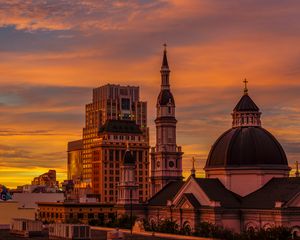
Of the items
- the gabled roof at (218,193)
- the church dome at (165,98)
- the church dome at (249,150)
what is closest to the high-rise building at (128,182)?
the church dome at (165,98)

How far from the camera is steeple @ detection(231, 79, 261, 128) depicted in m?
125

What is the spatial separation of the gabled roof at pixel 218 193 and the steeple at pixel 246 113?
11.7 metres

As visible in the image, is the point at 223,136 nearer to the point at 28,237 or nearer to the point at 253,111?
the point at 253,111

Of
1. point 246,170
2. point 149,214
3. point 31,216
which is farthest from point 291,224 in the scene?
point 31,216

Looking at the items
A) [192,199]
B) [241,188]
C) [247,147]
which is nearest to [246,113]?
[247,147]

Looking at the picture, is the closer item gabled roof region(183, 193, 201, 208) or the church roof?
gabled roof region(183, 193, 201, 208)

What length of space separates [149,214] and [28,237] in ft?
188

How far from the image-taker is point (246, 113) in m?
126

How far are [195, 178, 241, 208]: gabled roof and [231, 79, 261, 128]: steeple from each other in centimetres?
1166

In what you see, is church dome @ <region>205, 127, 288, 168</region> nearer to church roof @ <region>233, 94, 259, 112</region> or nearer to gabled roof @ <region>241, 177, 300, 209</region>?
gabled roof @ <region>241, 177, 300, 209</region>

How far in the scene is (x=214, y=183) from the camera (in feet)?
396

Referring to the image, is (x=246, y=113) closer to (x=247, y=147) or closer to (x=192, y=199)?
(x=247, y=147)

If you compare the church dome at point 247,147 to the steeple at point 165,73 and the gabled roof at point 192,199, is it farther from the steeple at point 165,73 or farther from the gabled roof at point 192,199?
the steeple at point 165,73

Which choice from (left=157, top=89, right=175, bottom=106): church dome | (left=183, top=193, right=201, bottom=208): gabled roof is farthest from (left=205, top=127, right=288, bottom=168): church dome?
(left=157, top=89, right=175, bottom=106): church dome
